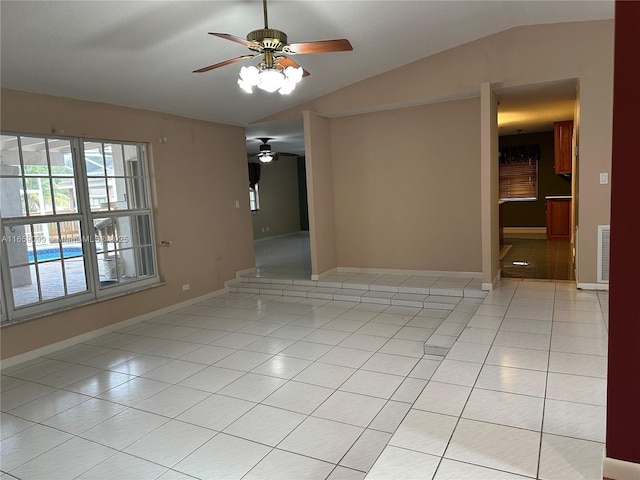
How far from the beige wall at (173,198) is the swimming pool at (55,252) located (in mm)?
551

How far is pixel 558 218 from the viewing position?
8.81m

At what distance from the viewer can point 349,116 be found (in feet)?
20.0

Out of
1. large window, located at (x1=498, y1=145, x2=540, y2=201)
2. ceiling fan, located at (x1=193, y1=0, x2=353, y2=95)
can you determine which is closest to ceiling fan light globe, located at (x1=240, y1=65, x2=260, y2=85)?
ceiling fan, located at (x1=193, y1=0, x2=353, y2=95)

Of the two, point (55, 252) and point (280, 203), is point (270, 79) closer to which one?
point (55, 252)

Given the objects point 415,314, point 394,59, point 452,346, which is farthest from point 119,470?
point 394,59

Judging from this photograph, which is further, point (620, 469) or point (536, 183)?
point (536, 183)

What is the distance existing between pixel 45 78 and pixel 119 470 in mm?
3216

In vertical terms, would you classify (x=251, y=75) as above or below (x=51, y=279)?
above

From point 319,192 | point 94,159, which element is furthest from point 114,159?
point 319,192

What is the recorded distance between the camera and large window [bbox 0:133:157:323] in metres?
3.81

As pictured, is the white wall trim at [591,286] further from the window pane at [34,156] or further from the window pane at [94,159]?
the window pane at [34,156]

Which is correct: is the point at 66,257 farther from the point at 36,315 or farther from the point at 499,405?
the point at 499,405

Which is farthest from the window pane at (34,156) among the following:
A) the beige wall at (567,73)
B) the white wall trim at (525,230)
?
the white wall trim at (525,230)

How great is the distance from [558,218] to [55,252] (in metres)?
8.82
